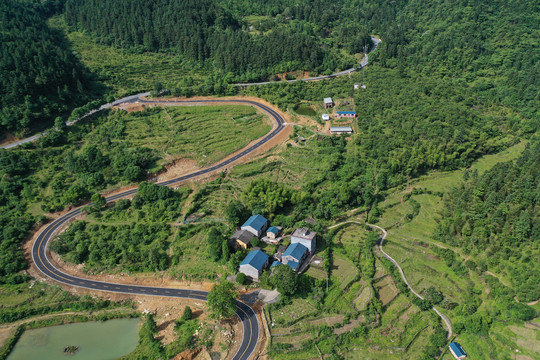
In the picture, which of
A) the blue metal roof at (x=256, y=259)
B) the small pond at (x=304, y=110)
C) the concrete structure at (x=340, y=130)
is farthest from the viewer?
the small pond at (x=304, y=110)

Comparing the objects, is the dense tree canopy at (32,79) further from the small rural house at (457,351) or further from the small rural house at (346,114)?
the small rural house at (457,351)

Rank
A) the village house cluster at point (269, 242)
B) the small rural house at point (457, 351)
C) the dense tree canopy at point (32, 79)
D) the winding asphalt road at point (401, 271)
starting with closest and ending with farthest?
the small rural house at point (457, 351) < the winding asphalt road at point (401, 271) < the village house cluster at point (269, 242) < the dense tree canopy at point (32, 79)

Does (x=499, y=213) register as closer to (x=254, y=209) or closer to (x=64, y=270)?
(x=254, y=209)

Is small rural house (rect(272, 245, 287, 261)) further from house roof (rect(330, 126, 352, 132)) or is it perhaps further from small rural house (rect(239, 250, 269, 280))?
house roof (rect(330, 126, 352, 132))

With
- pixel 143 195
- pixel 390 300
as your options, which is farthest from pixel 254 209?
pixel 390 300

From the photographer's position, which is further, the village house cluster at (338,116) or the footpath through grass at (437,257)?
the village house cluster at (338,116)

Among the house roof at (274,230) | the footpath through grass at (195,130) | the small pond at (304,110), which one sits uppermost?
the small pond at (304,110)

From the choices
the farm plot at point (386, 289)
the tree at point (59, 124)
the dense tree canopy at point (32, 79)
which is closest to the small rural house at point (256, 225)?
the farm plot at point (386, 289)

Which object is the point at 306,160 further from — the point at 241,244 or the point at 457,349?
the point at 457,349
